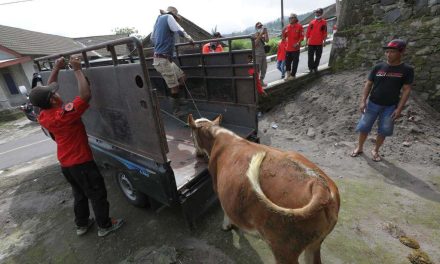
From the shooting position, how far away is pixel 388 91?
13.2ft

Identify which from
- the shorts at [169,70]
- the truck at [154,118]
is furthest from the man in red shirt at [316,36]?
the shorts at [169,70]

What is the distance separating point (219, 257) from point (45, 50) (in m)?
23.8

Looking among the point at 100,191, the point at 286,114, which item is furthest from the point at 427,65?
the point at 100,191

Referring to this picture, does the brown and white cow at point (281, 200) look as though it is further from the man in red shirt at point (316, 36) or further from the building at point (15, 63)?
the building at point (15, 63)

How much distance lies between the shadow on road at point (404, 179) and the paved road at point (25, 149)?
27.7 feet

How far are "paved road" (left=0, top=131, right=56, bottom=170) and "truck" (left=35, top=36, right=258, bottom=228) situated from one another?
476cm

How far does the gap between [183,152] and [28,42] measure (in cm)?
2317

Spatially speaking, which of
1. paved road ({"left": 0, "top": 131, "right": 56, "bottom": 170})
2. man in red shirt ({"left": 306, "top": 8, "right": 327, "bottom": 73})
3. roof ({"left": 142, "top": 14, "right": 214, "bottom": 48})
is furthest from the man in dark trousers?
roof ({"left": 142, "top": 14, "right": 214, "bottom": 48})

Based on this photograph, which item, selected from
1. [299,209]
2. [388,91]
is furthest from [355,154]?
[299,209]

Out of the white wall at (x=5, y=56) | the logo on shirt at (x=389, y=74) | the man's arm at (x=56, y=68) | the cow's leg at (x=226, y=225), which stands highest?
the white wall at (x=5, y=56)

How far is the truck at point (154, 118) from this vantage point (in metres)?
2.54

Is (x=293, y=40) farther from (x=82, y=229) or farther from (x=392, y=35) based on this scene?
(x=82, y=229)

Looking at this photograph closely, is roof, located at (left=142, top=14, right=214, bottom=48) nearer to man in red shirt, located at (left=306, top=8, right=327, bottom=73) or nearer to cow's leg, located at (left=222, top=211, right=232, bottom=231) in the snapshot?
man in red shirt, located at (left=306, top=8, right=327, bottom=73)

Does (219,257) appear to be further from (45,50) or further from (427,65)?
(45,50)
